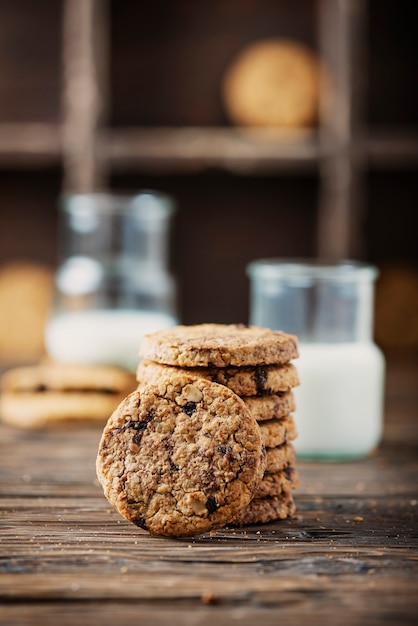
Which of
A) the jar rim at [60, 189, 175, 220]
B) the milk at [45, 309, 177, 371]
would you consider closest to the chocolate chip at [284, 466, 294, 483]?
the milk at [45, 309, 177, 371]

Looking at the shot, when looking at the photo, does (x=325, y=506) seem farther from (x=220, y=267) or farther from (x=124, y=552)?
(x=220, y=267)

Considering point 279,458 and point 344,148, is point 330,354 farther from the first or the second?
point 344,148

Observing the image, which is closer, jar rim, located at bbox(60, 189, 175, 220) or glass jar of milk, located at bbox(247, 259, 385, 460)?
glass jar of milk, located at bbox(247, 259, 385, 460)

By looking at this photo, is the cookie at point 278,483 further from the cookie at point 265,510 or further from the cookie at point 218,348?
the cookie at point 218,348

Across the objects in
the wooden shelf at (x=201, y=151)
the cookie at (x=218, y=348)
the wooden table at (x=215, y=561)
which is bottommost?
the wooden table at (x=215, y=561)

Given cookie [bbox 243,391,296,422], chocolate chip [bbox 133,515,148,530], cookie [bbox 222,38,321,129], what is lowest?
chocolate chip [bbox 133,515,148,530]

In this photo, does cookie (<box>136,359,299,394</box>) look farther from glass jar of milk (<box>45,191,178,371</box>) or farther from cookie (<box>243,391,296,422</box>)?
glass jar of milk (<box>45,191,178,371</box>)

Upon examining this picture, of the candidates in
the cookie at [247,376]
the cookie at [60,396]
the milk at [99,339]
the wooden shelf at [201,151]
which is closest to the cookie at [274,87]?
the wooden shelf at [201,151]
